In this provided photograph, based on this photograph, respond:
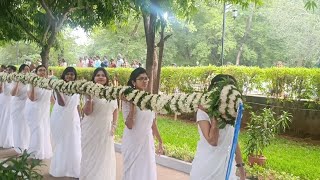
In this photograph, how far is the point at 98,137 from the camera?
6152 millimetres

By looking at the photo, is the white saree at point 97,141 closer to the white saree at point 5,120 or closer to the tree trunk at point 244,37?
the white saree at point 5,120

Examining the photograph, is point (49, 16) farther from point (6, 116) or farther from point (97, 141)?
point (97, 141)

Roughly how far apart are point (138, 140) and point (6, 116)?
561 centimetres

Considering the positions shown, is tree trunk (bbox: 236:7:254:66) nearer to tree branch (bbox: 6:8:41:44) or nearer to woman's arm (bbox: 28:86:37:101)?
Answer: tree branch (bbox: 6:8:41:44)

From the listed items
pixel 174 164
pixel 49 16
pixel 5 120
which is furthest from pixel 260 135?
pixel 5 120

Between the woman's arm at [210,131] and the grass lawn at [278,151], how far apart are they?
12.2ft

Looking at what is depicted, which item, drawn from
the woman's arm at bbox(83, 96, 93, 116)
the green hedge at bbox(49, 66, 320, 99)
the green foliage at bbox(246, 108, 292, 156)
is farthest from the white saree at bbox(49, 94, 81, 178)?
the green hedge at bbox(49, 66, 320, 99)

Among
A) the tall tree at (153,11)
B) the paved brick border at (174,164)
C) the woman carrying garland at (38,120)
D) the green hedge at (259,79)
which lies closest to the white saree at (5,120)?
the woman carrying garland at (38,120)

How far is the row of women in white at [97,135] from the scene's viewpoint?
4.16m

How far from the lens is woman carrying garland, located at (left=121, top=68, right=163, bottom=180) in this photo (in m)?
5.48

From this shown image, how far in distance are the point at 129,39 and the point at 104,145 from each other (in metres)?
27.4

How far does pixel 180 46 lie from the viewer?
37219 millimetres

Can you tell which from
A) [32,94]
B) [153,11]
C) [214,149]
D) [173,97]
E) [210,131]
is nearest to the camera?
[210,131]

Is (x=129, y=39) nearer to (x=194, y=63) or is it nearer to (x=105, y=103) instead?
(x=194, y=63)
